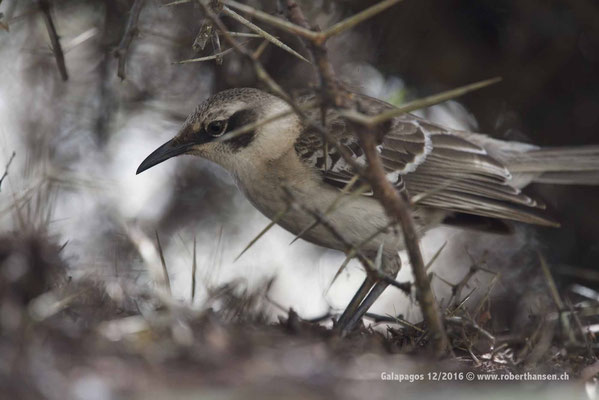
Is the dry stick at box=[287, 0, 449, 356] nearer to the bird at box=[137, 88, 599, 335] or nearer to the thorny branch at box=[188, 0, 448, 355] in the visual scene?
the thorny branch at box=[188, 0, 448, 355]

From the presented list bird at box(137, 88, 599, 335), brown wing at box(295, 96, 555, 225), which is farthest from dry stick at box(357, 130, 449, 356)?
brown wing at box(295, 96, 555, 225)

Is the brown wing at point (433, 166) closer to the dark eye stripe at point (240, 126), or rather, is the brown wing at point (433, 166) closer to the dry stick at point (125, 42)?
the dark eye stripe at point (240, 126)

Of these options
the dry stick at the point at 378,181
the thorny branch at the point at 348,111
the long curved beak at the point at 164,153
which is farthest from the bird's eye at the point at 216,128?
the dry stick at the point at 378,181

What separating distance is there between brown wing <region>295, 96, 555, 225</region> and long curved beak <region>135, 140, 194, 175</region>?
0.70 m

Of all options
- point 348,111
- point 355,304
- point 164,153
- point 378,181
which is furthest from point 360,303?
point 348,111

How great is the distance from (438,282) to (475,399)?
4066 mm

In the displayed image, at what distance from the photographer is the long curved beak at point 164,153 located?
4.54 meters

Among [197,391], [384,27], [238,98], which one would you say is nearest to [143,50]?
[238,98]

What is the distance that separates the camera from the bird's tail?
203 inches

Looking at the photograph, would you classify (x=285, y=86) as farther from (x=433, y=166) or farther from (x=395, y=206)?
(x=395, y=206)

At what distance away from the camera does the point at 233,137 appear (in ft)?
15.0

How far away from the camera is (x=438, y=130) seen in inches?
209

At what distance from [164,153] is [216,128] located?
0.35m

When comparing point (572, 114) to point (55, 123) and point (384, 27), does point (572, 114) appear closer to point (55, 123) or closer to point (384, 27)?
point (384, 27)
